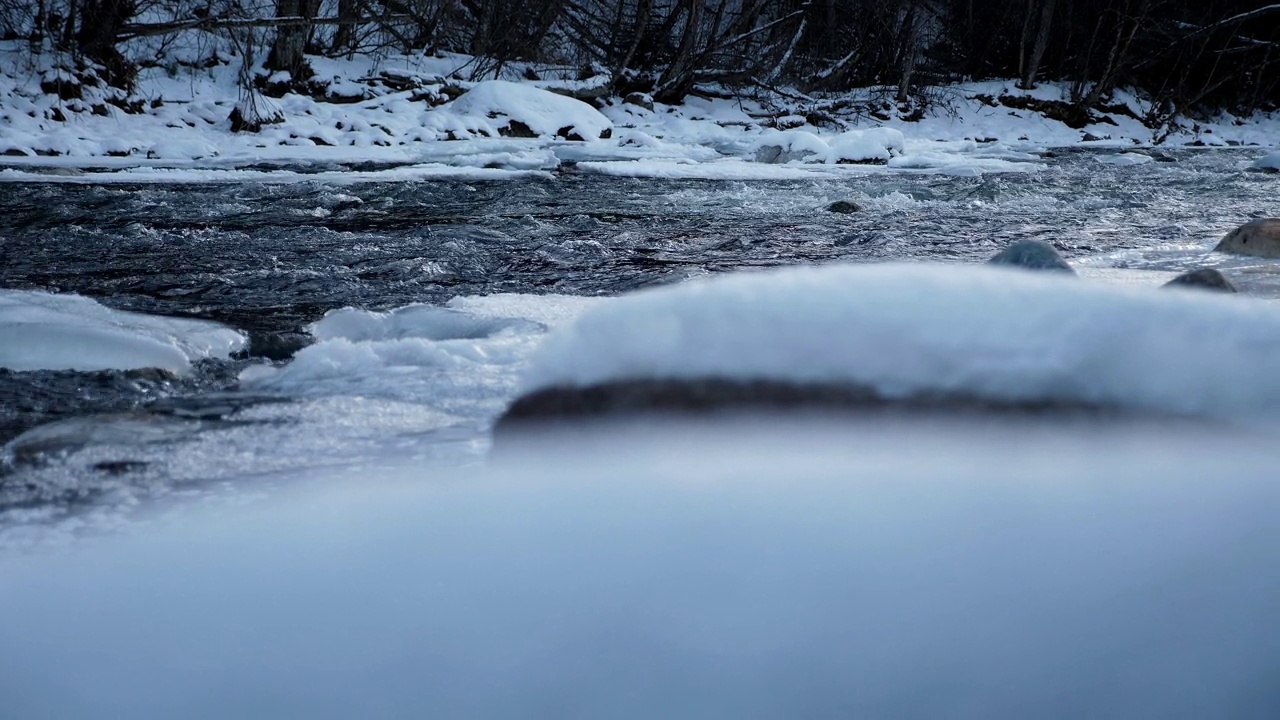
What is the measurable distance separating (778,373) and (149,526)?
2.98ft

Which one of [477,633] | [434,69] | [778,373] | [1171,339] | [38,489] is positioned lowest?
[38,489]

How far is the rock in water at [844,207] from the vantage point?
574 centimetres

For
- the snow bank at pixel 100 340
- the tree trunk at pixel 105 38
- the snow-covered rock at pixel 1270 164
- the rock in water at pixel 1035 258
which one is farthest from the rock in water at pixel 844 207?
the tree trunk at pixel 105 38

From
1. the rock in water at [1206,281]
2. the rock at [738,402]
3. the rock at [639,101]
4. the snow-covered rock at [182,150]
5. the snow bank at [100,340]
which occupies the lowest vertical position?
the snow bank at [100,340]

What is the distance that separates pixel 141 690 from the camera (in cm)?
97

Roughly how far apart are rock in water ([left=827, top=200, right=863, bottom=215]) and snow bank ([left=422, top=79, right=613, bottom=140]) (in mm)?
5038

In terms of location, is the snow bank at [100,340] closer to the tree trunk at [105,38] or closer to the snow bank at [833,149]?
the snow bank at [833,149]

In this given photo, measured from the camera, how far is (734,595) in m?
1.00

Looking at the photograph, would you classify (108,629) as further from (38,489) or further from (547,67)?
(547,67)

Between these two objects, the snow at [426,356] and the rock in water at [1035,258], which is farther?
the rock in water at [1035,258]

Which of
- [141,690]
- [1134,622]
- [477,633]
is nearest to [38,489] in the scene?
[141,690]

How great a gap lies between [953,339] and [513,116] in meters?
9.70

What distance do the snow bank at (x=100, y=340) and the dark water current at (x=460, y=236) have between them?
73 millimetres

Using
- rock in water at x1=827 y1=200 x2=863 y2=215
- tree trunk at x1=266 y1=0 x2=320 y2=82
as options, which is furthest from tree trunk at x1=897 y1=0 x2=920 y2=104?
rock in water at x1=827 y1=200 x2=863 y2=215
